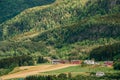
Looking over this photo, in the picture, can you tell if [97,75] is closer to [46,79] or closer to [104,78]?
[104,78]

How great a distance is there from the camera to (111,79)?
180000 mm

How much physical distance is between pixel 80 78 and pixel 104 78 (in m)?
8.98

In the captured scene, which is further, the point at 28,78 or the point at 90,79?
the point at 28,78

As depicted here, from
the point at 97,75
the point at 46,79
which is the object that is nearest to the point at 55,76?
the point at 46,79

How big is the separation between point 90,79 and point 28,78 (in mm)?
28828

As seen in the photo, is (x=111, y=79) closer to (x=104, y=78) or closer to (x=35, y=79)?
(x=104, y=78)

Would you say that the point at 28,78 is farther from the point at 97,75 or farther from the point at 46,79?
the point at 97,75

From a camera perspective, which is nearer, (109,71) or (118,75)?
(118,75)

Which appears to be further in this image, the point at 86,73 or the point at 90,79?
the point at 86,73

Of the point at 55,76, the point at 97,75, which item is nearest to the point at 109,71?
the point at 97,75

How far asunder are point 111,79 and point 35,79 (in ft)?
103

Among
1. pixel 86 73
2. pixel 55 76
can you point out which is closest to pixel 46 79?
pixel 55 76

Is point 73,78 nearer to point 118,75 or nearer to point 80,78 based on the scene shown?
point 80,78

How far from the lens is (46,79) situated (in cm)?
18938
